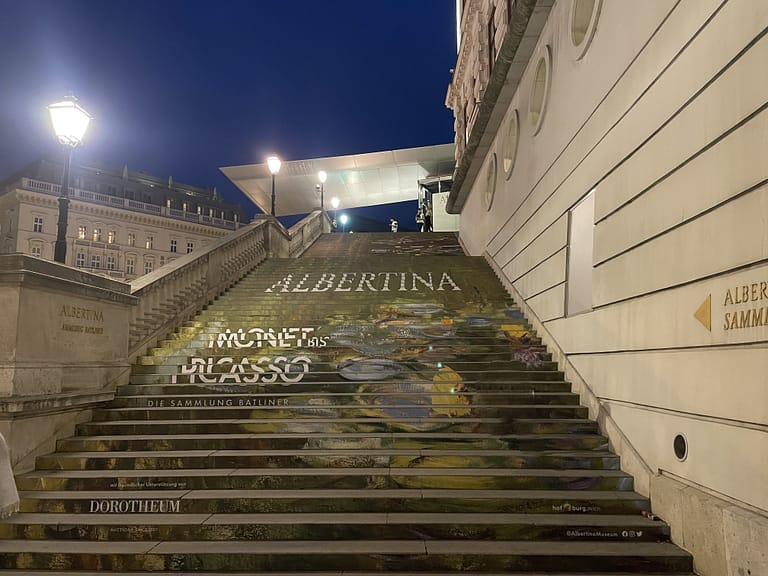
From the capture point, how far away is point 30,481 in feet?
20.1

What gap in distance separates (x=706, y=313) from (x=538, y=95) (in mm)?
7607

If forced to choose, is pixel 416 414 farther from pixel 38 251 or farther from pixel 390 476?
pixel 38 251

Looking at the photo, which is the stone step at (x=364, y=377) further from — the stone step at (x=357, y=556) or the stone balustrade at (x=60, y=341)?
the stone step at (x=357, y=556)

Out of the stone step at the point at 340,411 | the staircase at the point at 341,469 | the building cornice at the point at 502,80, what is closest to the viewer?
the staircase at the point at 341,469

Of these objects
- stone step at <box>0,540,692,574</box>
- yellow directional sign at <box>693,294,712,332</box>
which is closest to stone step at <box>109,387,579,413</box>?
stone step at <box>0,540,692,574</box>

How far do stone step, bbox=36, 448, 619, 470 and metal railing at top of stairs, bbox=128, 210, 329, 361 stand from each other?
109 inches

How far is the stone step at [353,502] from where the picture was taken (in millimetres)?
5512

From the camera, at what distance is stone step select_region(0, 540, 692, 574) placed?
4699 mm

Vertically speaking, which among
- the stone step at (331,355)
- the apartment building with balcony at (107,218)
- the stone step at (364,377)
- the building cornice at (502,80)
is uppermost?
the apartment building with balcony at (107,218)

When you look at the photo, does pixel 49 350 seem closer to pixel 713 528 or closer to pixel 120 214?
pixel 713 528

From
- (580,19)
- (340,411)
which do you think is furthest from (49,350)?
(580,19)

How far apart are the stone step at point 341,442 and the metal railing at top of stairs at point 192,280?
7.87 ft

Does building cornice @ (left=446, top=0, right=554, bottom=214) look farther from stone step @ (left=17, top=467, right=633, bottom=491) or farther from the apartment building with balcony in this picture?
the apartment building with balcony

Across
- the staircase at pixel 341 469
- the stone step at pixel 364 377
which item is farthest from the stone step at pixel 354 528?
the stone step at pixel 364 377
